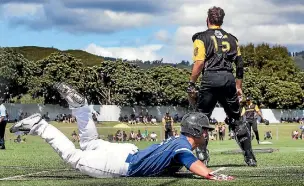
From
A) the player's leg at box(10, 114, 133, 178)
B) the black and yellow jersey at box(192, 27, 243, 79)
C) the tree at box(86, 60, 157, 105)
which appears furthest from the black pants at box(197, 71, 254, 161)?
the tree at box(86, 60, 157, 105)

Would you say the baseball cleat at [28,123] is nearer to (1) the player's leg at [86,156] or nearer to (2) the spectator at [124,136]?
(1) the player's leg at [86,156]

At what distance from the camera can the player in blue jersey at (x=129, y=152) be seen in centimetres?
750

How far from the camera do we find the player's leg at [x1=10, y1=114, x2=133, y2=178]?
789cm

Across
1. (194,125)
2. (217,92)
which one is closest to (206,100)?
(217,92)

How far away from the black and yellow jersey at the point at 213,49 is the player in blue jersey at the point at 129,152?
2.58 m

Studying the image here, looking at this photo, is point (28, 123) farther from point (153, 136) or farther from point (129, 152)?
point (153, 136)

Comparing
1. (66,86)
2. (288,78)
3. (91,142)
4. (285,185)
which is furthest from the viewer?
(288,78)

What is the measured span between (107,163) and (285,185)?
2.27 m

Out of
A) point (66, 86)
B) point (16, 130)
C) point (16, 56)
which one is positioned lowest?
point (16, 130)

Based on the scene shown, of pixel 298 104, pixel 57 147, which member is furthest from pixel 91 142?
pixel 298 104

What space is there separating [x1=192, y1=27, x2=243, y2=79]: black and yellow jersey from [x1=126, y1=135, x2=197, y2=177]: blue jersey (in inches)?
112

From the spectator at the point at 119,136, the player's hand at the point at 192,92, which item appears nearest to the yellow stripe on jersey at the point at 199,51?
the player's hand at the point at 192,92

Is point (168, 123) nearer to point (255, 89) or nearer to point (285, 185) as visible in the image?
point (285, 185)

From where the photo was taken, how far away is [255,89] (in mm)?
104188
